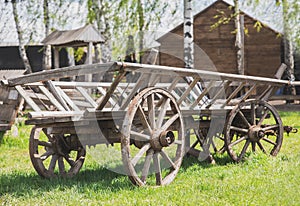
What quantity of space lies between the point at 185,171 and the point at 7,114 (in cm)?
396

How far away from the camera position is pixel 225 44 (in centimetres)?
2391

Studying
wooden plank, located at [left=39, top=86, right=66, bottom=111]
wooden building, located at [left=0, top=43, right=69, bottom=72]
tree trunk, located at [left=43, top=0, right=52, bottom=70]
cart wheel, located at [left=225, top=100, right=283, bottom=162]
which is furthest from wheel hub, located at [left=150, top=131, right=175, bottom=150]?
wooden building, located at [left=0, top=43, right=69, bottom=72]

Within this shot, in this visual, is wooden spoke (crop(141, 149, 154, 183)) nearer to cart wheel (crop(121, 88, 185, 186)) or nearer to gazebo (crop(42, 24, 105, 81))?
cart wheel (crop(121, 88, 185, 186))

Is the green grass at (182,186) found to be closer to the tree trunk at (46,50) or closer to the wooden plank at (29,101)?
the wooden plank at (29,101)

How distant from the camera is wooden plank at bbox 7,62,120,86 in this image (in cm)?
473

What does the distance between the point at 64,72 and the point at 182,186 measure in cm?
185

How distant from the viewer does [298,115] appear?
45.2 feet

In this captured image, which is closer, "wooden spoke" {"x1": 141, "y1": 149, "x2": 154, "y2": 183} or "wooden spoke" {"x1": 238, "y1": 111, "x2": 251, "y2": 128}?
"wooden spoke" {"x1": 141, "y1": 149, "x2": 154, "y2": 183}

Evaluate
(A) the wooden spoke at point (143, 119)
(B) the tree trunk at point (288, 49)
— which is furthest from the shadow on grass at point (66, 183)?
(B) the tree trunk at point (288, 49)

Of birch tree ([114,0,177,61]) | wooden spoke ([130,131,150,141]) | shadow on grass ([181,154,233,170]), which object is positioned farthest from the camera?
birch tree ([114,0,177,61])

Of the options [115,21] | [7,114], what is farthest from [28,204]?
[115,21]

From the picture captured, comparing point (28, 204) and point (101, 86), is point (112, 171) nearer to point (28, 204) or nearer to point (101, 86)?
point (101, 86)

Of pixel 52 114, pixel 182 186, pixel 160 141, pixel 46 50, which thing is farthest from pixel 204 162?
pixel 46 50

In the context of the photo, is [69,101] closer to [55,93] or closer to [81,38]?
[55,93]
